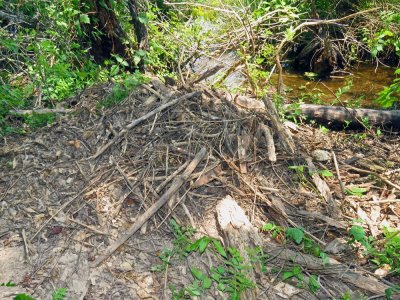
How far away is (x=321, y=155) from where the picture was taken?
426 cm

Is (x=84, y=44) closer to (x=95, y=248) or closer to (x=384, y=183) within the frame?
(x=95, y=248)

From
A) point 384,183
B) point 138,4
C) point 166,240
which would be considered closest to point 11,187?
point 166,240

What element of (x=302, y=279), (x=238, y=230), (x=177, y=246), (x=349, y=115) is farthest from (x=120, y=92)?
(x=349, y=115)

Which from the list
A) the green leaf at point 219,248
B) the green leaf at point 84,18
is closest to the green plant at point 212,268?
the green leaf at point 219,248

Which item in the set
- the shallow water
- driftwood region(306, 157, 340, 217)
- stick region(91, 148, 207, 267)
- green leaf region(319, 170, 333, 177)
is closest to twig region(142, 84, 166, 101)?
stick region(91, 148, 207, 267)

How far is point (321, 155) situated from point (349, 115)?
1439 mm

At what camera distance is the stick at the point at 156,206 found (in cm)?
299

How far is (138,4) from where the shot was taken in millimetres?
6859

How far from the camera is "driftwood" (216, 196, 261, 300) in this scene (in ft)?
9.44

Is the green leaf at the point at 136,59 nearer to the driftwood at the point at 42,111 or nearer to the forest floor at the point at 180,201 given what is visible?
the forest floor at the point at 180,201

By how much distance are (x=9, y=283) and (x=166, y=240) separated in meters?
1.17

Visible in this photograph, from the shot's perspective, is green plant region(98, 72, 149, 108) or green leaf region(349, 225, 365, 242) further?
green plant region(98, 72, 149, 108)

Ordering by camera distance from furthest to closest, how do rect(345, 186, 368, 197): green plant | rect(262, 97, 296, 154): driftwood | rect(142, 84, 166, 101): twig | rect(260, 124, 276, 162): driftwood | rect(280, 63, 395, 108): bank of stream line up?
1. rect(280, 63, 395, 108): bank of stream
2. rect(142, 84, 166, 101): twig
3. rect(262, 97, 296, 154): driftwood
4. rect(260, 124, 276, 162): driftwood
5. rect(345, 186, 368, 197): green plant

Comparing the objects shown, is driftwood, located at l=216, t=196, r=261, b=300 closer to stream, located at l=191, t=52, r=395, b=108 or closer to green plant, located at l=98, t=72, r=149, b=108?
green plant, located at l=98, t=72, r=149, b=108
